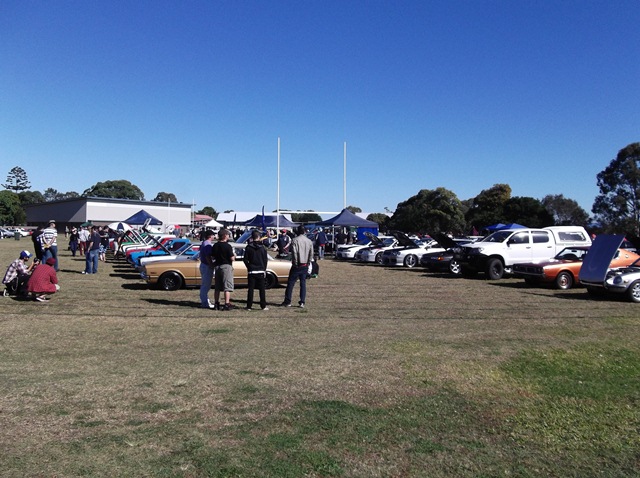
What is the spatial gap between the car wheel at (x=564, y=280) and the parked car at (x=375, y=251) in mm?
10674

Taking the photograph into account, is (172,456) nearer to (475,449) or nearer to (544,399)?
(475,449)

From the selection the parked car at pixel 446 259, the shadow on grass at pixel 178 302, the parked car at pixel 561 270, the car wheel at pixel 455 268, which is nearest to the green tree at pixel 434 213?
the parked car at pixel 446 259

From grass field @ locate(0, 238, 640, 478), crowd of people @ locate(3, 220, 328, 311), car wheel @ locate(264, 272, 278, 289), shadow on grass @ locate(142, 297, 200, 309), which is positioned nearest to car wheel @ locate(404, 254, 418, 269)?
car wheel @ locate(264, 272, 278, 289)

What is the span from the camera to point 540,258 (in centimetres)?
1862

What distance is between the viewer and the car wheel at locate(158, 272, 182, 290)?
548 inches

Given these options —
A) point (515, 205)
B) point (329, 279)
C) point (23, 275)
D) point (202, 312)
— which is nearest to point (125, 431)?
point (202, 312)

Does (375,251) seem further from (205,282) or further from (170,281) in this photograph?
(205,282)

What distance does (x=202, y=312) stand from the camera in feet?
34.7

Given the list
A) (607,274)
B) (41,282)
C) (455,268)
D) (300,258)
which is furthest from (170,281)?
(607,274)

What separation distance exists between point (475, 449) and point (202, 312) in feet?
24.4

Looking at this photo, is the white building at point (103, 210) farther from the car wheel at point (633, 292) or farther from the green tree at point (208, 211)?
the car wheel at point (633, 292)

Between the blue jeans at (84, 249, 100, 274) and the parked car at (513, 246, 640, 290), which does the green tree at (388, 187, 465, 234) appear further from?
the blue jeans at (84, 249, 100, 274)

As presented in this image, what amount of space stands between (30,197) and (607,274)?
145 m

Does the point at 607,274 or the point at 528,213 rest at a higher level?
the point at 528,213
